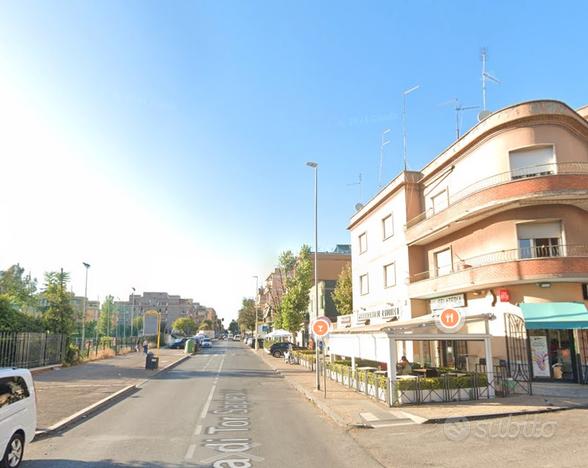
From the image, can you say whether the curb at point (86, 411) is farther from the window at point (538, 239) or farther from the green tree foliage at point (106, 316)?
the green tree foliage at point (106, 316)

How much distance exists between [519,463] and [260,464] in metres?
4.62

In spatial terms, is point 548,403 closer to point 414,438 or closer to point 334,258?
point 414,438

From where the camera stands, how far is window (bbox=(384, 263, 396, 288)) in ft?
98.0

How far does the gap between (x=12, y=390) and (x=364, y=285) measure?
2842cm

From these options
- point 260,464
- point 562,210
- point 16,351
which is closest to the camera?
point 260,464

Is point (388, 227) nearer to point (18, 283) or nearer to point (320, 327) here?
point (320, 327)

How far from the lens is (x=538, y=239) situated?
67.1ft

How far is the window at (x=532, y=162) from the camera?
67.3 ft

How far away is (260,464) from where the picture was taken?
851 cm

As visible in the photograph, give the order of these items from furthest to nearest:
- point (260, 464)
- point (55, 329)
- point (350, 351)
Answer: point (55, 329) → point (350, 351) → point (260, 464)

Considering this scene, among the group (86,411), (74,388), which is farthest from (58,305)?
(86,411)

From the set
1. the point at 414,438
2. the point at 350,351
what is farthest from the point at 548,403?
the point at 350,351

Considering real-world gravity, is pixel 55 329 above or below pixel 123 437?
above

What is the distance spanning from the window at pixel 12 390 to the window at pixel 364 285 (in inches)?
1074
